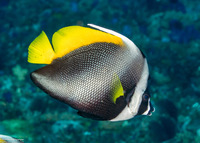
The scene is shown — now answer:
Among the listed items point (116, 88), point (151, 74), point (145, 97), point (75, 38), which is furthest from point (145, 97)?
point (151, 74)

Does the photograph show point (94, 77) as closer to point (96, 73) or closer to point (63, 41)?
point (96, 73)

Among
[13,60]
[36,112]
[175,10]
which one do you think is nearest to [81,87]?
[36,112]

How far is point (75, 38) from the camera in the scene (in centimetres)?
58

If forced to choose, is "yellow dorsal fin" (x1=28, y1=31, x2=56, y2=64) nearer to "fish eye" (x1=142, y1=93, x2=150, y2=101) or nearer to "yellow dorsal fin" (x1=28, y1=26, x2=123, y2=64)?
"yellow dorsal fin" (x1=28, y1=26, x2=123, y2=64)

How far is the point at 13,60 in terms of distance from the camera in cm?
296

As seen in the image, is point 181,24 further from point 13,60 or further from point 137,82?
point 137,82

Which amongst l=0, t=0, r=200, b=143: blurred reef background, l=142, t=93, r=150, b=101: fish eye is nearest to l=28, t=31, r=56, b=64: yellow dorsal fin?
l=142, t=93, r=150, b=101: fish eye

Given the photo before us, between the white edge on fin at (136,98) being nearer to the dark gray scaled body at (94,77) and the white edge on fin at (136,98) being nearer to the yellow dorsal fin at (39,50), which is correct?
the dark gray scaled body at (94,77)

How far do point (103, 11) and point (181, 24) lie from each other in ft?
4.08

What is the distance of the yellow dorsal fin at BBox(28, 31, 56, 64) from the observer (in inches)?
21.0

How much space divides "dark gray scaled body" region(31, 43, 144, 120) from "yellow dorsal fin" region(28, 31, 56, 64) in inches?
1.3

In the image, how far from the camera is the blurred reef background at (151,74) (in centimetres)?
234

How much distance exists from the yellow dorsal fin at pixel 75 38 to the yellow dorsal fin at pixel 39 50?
0.03m

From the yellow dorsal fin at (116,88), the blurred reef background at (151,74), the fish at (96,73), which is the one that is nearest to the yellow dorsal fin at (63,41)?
the fish at (96,73)
